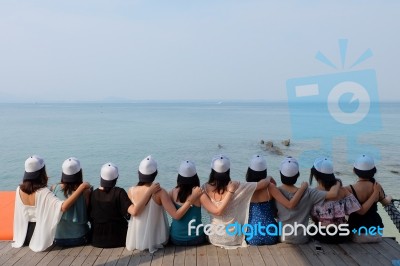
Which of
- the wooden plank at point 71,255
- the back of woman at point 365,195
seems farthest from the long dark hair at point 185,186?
the back of woman at point 365,195

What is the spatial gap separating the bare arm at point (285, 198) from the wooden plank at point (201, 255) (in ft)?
3.44

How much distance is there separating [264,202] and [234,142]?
27.4m

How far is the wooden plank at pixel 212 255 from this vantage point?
3941 mm

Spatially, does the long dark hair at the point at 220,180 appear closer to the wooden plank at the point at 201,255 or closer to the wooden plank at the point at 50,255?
the wooden plank at the point at 201,255

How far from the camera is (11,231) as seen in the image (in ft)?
15.3

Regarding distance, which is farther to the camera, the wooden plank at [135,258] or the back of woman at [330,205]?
the back of woman at [330,205]

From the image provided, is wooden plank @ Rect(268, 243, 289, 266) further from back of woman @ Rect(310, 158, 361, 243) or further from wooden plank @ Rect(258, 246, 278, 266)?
back of woman @ Rect(310, 158, 361, 243)

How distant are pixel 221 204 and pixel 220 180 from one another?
28cm

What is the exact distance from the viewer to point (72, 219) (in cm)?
432

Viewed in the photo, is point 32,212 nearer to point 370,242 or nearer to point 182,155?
point 370,242

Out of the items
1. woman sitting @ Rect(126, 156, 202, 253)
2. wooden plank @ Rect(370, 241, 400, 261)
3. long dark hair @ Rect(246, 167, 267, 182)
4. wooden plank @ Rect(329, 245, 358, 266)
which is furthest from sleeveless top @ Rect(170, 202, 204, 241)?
wooden plank @ Rect(370, 241, 400, 261)

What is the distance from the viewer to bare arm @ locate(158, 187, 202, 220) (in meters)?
4.16

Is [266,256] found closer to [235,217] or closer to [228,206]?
[235,217]

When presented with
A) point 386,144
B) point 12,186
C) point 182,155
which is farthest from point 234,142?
point 12,186
